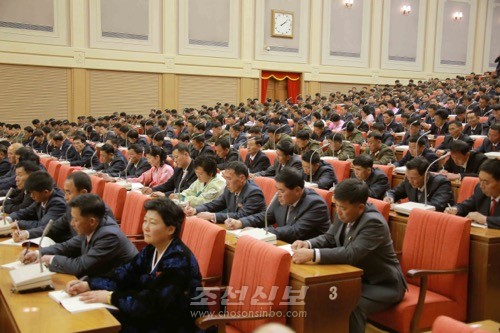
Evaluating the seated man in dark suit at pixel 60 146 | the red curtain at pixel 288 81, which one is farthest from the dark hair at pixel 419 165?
the red curtain at pixel 288 81

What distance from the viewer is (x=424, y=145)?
529cm

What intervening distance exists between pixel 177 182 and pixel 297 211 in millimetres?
2135

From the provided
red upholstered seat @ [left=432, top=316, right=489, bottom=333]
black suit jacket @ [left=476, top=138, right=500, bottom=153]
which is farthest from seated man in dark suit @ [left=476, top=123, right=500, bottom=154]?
red upholstered seat @ [left=432, top=316, right=489, bottom=333]

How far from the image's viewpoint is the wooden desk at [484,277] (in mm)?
2736

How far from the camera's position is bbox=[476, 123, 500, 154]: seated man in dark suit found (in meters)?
5.47

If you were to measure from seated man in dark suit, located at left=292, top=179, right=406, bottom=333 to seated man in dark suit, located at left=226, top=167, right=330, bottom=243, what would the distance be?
18.4 inches

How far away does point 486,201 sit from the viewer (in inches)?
133

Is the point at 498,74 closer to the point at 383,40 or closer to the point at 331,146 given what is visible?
the point at 383,40

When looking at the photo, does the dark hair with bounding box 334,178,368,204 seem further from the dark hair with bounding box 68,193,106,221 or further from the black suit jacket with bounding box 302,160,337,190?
the black suit jacket with bounding box 302,160,337,190

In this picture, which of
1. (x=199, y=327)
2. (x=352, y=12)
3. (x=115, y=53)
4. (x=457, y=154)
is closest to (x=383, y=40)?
(x=352, y=12)

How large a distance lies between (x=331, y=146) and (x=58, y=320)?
15.8 feet

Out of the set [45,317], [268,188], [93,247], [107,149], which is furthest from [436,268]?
[107,149]

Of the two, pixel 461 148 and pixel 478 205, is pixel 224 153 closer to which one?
pixel 461 148

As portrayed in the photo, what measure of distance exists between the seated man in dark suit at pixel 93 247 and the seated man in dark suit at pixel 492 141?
4345 mm
